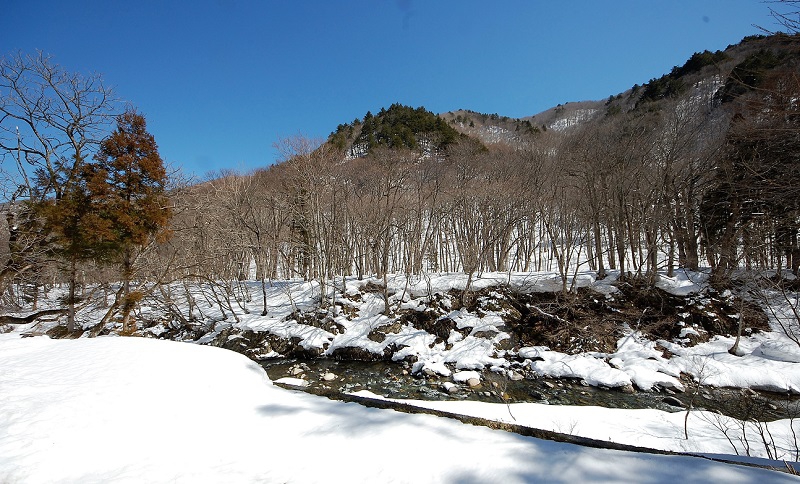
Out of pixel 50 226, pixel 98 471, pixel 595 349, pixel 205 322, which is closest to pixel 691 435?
pixel 595 349

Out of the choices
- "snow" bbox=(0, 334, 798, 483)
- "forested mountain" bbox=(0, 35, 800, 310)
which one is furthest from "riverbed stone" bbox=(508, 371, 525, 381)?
"forested mountain" bbox=(0, 35, 800, 310)

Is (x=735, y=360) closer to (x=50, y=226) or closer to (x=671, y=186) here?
(x=671, y=186)

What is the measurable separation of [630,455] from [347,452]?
3.16 metres

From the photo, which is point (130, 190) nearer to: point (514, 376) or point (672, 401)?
point (514, 376)

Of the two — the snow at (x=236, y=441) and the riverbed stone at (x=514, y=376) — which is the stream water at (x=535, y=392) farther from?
the snow at (x=236, y=441)

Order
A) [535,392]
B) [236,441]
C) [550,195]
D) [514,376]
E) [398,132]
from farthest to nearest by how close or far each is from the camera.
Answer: [398,132] → [550,195] → [514,376] → [535,392] → [236,441]

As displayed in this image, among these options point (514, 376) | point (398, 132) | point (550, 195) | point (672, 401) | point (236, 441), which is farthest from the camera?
point (398, 132)

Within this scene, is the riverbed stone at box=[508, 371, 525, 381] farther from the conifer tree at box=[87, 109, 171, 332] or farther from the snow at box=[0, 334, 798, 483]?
the conifer tree at box=[87, 109, 171, 332]

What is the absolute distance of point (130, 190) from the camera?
39.0 feet

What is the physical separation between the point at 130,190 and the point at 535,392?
17.0m

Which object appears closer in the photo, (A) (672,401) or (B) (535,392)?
(A) (672,401)

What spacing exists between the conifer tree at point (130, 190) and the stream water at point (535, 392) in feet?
24.8

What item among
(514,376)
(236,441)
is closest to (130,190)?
(236,441)

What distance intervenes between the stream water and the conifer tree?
298 inches
